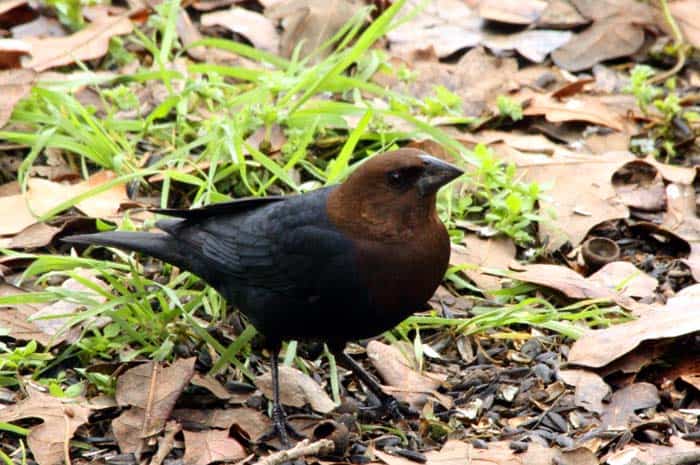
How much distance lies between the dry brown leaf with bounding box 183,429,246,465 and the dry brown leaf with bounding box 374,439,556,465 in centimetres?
50

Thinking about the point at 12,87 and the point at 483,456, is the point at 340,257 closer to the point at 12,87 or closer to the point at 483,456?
the point at 483,456

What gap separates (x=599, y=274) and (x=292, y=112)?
1.58 meters

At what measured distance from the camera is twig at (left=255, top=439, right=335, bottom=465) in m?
3.88

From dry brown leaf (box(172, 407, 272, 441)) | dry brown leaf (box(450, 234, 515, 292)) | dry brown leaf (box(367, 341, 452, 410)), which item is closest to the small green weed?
dry brown leaf (box(450, 234, 515, 292))

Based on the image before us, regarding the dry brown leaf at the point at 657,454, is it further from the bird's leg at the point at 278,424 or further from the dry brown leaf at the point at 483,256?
the dry brown leaf at the point at 483,256

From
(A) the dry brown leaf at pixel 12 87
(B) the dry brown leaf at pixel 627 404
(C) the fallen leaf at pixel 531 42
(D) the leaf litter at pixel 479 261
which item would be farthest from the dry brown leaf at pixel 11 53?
(B) the dry brown leaf at pixel 627 404

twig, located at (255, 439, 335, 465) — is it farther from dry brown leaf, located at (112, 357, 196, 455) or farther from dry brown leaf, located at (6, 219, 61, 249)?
dry brown leaf, located at (6, 219, 61, 249)

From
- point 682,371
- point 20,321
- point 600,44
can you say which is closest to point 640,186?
point 600,44

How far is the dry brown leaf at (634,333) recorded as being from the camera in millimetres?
4375

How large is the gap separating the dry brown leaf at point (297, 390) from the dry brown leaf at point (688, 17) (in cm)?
342

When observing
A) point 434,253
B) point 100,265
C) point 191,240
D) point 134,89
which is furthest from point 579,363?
point 134,89

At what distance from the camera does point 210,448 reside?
414 centimetres

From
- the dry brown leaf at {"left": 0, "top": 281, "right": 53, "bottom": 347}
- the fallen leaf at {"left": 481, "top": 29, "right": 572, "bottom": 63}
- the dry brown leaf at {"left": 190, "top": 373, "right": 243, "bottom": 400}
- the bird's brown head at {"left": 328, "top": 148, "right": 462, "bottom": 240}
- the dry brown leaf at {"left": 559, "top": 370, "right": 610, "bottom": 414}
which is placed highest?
the bird's brown head at {"left": 328, "top": 148, "right": 462, "bottom": 240}

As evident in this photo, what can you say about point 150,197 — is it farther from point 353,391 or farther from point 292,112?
point 353,391
